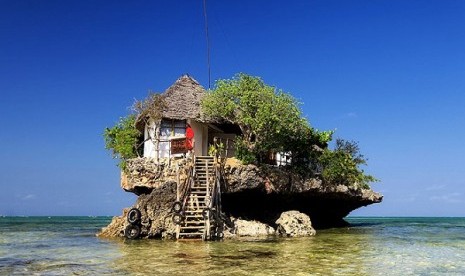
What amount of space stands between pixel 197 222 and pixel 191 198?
1.31 m

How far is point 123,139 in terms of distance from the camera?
1056 inches

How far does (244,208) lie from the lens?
27.7 metres

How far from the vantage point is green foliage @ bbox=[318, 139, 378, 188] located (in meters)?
27.5

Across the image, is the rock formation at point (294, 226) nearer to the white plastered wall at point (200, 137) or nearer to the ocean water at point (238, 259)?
the ocean water at point (238, 259)

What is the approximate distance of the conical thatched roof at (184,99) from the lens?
24984 millimetres

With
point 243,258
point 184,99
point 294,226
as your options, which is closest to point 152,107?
point 184,99

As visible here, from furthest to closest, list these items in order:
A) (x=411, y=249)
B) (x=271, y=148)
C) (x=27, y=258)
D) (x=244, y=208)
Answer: (x=244, y=208), (x=271, y=148), (x=411, y=249), (x=27, y=258)

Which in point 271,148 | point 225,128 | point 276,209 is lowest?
point 276,209

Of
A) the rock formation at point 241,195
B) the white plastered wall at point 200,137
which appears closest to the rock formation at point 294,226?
the rock formation at point 241,195

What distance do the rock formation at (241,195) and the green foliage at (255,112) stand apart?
3.98 feet

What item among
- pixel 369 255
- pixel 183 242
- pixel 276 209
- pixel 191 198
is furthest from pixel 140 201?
pixel 369 255

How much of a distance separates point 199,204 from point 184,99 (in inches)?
281

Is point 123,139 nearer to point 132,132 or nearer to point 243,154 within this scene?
point 132,132

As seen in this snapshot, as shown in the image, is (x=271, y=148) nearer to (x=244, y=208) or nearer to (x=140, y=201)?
(x=244, y=208)
